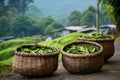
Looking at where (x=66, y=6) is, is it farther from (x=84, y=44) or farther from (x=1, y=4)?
(x=84, y=44)

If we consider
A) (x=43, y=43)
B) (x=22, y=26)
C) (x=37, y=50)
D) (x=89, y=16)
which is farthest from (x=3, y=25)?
(x=37, y=50)

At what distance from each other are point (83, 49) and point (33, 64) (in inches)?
46.8

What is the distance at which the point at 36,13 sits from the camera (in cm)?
7381

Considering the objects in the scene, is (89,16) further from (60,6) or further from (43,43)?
(60,6)

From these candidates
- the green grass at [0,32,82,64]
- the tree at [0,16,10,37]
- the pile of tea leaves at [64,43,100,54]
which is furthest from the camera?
the tree at [0,16,10,37]

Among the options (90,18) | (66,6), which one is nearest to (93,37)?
(90,18)

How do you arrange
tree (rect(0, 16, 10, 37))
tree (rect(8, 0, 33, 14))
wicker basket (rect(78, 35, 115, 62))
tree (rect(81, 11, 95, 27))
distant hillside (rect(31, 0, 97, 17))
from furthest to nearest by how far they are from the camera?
distant hillside (rect(31, 0, 97, 17)) → tree (rect(8, 0, 33, 14)) → tree (rect(81, 11, 95, 27)) → tree (rect(0, 16, 10, 37)) → wicker basket (rect(78, 35, 115, 62))

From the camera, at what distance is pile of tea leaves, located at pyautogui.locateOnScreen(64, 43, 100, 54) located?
547 cm

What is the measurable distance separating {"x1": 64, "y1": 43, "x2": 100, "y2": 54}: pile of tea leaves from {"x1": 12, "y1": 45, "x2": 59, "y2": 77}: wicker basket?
0.54 m

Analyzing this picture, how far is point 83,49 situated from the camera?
5570mm

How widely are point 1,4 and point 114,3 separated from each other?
3583 centimetres

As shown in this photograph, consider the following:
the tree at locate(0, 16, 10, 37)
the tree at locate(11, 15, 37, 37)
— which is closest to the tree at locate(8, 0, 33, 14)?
the tree at locate(11, 15, 37, 37)

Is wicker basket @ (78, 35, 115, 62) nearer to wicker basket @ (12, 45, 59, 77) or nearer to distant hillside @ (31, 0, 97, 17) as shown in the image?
wicker basket @ (12, 45, 59, 77)

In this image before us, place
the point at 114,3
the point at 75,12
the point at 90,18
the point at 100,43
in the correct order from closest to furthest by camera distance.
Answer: the point at 100,43
the point at 114,3
the point at 90,18
the point at 75,12
